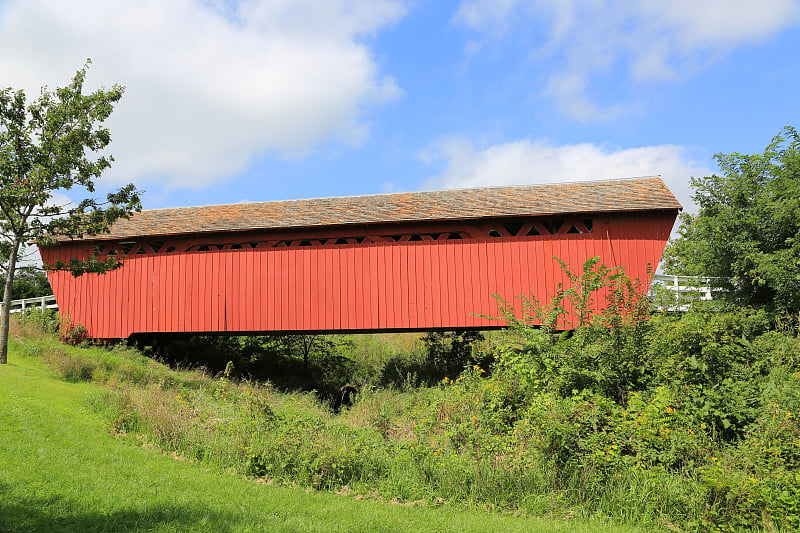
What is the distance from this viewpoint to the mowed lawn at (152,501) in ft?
16.4

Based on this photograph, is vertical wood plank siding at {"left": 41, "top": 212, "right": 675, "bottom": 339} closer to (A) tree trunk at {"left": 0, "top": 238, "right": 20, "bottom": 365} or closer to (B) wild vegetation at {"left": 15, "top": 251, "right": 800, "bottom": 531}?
(A) tree trunk at {"left": 0, "top": 238, "right": 20, "bottom": 365}

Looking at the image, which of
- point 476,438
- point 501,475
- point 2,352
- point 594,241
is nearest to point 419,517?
point 501,475

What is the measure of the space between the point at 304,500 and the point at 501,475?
231 cm

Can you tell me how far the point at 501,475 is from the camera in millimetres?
6301

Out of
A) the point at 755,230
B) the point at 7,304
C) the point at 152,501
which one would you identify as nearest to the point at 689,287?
the point at 755,230

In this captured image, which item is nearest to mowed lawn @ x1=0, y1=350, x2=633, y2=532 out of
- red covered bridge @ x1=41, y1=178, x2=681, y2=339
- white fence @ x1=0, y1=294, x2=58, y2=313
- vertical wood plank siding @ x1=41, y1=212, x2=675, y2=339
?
vertical wood plank siding @ x1=41, y1=212, x2=675, y2=339

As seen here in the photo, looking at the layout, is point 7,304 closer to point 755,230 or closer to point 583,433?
point 583,433

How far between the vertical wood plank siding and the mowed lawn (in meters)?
7.20

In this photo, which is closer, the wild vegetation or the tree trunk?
the wild vegetation

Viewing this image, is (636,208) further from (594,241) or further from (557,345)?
(557,345)

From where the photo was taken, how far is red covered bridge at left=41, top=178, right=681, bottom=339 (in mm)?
13234

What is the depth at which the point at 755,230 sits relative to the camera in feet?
39.7

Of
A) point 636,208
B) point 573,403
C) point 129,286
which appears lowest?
point 573,403

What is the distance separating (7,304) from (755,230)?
679 inches
